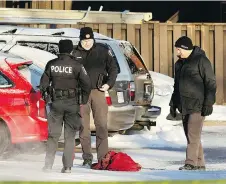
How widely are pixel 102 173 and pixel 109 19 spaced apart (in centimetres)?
1128

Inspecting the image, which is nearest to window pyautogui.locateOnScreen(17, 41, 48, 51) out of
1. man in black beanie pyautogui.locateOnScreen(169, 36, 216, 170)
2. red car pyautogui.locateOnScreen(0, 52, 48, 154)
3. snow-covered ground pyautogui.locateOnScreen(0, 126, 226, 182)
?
snow-covered ground pyautogui.locateOnScreen(0, 126, 226, 182)

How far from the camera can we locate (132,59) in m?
15.3

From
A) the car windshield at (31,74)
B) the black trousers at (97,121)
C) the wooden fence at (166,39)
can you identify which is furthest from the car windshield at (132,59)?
the wooden fence at (166,39)

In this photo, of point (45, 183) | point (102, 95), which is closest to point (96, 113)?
point (102, 95)

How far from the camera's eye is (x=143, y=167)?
1182cm

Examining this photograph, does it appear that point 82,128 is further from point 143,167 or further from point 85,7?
point 85,7

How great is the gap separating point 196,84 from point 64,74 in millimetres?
1668

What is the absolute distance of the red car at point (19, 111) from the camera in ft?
39.0

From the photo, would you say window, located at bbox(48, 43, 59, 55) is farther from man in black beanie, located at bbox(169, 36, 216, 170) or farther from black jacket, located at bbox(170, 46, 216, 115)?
black jacket, located at bbox(170, 46, 216, 115)

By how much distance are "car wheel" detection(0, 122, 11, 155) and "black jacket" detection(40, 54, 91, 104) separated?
6.23 ft

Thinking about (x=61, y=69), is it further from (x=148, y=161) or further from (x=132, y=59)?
(x=132, y=59)

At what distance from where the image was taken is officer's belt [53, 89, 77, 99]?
1018cm

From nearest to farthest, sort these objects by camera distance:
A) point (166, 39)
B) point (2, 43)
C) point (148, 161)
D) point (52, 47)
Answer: point (148, 161)
point (2, 43)
point (52, 47)
point (166, 39)

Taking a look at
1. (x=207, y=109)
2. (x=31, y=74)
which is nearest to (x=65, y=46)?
(x=207, y=109)
